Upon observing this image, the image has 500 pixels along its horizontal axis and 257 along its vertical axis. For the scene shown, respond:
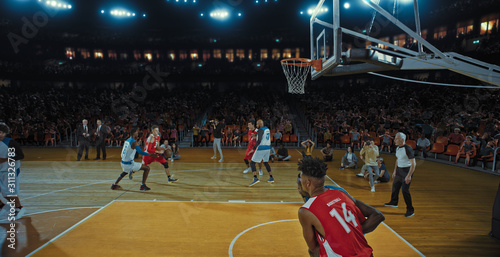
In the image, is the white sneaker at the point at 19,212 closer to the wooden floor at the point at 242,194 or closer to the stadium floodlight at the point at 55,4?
the wooden floor at the point at 242,194

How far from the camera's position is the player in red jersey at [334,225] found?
2.38 metres

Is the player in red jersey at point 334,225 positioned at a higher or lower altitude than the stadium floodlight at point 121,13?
lower

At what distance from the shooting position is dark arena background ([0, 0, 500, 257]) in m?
5.52

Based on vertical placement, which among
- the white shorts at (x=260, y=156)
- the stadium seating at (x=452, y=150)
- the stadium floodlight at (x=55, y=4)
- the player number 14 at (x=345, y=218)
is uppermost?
the stadium floodlight at (x=55, y=4)

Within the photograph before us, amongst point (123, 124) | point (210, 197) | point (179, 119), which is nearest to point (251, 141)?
point (210, 197)

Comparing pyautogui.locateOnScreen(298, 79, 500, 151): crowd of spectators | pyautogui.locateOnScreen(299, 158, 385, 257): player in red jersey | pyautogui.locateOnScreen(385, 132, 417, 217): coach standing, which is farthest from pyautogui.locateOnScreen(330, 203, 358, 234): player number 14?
pyautogui.locateOnScreen(298, 79, 500, 151): crowd of spectators

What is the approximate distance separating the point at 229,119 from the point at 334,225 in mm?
18904

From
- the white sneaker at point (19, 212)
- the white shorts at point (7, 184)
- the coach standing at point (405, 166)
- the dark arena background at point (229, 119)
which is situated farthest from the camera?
the coach standing at point (405, 166)

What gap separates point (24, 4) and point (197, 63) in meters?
20.4

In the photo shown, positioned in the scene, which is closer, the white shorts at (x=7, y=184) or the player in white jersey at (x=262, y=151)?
the white shorts at (x=7, y=184)

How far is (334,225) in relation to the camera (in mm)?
2379

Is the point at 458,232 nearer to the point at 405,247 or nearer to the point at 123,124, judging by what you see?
the point at 405,247

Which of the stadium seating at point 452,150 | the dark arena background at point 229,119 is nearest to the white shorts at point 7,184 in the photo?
the dark arena background at point 229,119

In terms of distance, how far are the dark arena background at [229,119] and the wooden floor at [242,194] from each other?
0.21 feet
